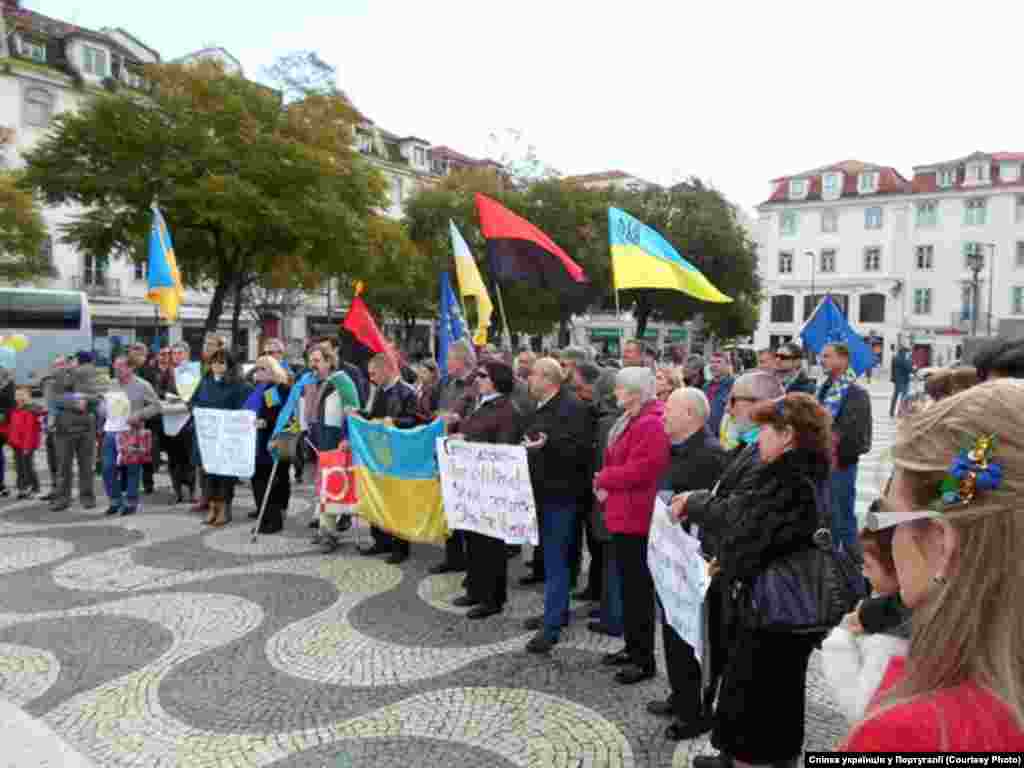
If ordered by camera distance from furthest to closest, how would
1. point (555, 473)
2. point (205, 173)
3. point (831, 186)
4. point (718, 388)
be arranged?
1. point (831, 186)
2. point (205, 173)
3. point (718, 388)
4. point (555, 473)

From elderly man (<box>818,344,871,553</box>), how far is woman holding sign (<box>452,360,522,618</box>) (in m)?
3.10

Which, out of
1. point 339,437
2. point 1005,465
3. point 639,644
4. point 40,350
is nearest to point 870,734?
point 1005,465

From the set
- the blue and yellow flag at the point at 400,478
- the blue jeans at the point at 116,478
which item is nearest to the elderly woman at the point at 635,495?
the blue and yellow flag at the point at 400,478

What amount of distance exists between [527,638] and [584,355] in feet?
10.7

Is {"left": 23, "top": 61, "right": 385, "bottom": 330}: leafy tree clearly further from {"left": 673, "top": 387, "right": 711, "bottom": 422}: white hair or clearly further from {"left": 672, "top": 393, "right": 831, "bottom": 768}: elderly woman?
{"left": 672, "top": 393, "right": 831, "bottom": 768}: elderly woman

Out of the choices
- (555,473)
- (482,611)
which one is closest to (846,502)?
(555,473)

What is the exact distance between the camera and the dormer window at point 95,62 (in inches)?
1505

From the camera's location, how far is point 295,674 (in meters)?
4.59

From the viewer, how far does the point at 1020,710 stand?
1018mm

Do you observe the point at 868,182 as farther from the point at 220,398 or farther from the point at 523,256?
the point at 220,398

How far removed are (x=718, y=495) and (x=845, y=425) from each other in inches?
158

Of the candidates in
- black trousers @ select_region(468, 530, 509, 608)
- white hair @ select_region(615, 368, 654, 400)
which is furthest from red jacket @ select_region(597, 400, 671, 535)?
black trousers @ select_region(468, 530, 509, 608)

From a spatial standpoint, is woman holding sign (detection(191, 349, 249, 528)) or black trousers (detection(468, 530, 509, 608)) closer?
black trousers (detection(468, 530, 509, 608))

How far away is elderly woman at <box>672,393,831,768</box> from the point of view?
9.54ft
